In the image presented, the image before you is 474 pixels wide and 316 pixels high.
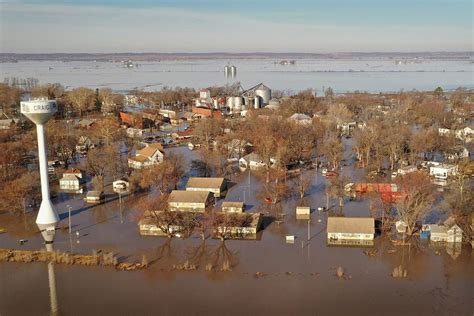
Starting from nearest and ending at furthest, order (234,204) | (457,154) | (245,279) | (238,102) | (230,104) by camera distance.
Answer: (245,279), (234,204), (457,154), (238,102), (230,104)

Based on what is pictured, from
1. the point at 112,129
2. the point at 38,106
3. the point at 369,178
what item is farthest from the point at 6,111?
the point at 369,178

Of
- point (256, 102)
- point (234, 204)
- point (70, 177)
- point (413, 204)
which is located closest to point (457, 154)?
point (413, 204)

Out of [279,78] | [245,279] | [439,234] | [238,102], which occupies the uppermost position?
[279,78]

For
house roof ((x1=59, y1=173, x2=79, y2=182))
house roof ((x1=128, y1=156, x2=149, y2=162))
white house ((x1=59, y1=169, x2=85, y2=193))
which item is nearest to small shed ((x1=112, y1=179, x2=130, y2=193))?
white house ((x1=59, y1=169, x2=85, y2=193))

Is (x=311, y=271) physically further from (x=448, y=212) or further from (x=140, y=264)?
(x=448, y=212)

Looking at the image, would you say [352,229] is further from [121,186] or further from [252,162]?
[252,162]
